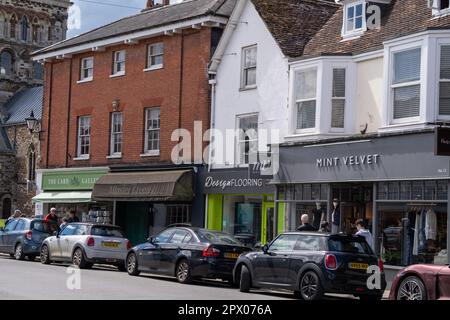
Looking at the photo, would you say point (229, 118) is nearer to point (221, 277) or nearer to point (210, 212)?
point (210, 212)

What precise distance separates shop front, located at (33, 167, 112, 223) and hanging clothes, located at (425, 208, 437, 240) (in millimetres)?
16317

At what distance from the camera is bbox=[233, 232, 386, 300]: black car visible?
1789 centimetres

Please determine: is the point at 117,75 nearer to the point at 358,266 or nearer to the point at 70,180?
the point at 70,180

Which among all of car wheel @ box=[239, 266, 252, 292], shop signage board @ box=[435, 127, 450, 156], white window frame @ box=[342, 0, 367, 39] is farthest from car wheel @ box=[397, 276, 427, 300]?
white window frame @ box=[342, 0, 367, 39]

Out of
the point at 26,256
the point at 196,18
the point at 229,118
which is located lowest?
the point at 26,256

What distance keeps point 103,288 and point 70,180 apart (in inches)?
736

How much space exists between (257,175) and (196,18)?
21.4 ft

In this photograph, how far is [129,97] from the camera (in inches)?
1328

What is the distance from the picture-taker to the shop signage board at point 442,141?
19.4 m

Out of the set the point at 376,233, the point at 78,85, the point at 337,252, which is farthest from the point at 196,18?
the point at 337,252

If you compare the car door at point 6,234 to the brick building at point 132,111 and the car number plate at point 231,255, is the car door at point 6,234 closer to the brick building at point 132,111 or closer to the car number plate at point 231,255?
the brick building at point 132,111

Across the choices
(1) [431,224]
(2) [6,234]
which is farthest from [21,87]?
(1) [431,224]

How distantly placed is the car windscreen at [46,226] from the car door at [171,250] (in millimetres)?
8730

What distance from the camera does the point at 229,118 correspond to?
29156 millimetres
